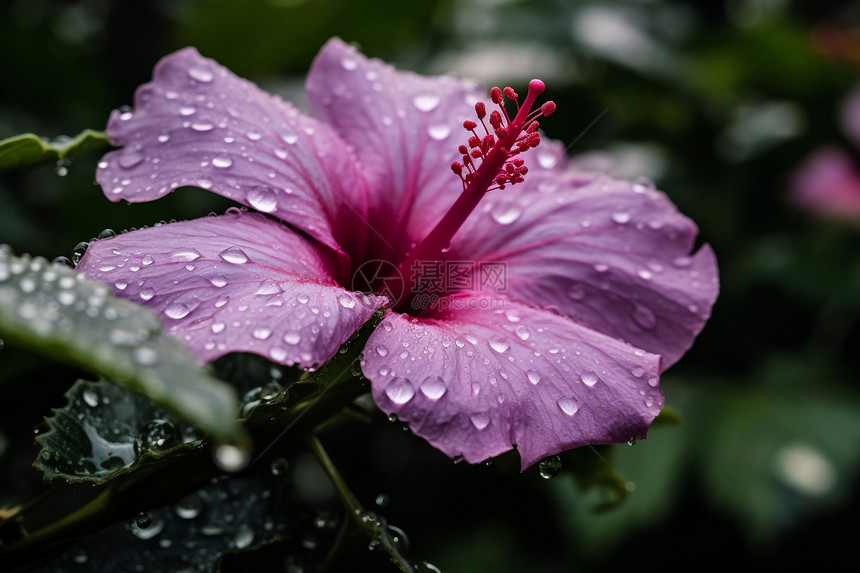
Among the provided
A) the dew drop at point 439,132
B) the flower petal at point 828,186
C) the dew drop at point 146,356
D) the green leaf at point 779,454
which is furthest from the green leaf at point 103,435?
the flower petal at point 828,186

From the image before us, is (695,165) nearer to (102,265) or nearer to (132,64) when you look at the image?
(132,64)

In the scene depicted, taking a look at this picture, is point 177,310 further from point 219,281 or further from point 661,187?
point 661,187

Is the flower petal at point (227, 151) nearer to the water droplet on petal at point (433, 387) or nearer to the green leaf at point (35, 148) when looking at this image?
the green leaf at point (35, 148)

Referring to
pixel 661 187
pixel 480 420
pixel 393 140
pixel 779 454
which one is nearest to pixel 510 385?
pixel 480 420

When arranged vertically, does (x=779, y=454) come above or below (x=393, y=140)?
below

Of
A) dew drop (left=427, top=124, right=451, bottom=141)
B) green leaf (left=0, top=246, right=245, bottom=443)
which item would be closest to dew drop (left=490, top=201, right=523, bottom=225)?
dew drop (left=427, top=124, right=451, bottom=141)

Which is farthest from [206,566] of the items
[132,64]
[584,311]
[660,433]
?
[132,64]
